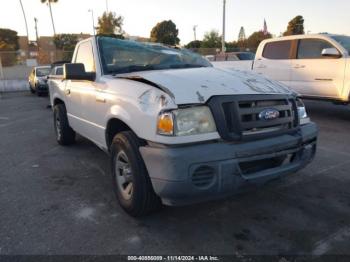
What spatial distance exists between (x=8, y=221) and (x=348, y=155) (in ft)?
15.1

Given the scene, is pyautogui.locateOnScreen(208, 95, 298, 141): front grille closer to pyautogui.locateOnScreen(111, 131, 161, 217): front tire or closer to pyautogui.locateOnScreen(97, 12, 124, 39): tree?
pyautogui.locateOnScreen(111, 131, 161, 217): front tire

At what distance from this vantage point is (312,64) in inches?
314

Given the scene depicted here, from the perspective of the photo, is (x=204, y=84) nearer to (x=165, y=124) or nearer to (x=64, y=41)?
(x=165, y=124)

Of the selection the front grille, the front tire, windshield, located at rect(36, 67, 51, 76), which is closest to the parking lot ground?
the front tire

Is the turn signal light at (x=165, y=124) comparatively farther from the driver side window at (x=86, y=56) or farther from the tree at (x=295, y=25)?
the tree at (x=295, y=25)

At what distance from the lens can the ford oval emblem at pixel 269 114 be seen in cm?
293

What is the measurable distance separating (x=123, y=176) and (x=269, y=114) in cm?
149

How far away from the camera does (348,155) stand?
5.12 m

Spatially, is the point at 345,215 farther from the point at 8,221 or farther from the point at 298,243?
the point at 8,221

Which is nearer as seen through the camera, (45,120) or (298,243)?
(298,243)

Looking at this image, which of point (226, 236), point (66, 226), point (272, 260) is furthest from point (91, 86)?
point (272, 260)

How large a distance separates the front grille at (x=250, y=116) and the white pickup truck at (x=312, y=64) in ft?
15.6

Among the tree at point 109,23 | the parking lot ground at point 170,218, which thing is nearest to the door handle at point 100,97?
the parking lot ground at point 170,218

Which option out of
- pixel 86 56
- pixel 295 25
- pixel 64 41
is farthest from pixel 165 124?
pixel 64 41
